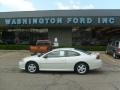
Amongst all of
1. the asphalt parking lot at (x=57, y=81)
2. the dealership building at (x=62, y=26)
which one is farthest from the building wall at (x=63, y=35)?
the asphalt parking lot at (x=57, y=81)

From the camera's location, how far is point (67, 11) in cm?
3741

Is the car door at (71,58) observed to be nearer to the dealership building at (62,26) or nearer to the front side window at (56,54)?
the front side window at (56,54)

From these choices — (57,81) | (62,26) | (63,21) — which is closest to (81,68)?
(57,81)

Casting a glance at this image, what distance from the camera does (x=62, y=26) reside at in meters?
37.0

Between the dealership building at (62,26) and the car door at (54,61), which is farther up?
the dealership building at (62,26)

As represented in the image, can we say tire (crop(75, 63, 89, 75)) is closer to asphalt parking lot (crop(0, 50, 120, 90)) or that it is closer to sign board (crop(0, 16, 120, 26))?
asphalt parking lot (crop(0, 50, 120, 90))

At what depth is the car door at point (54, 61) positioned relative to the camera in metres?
16.0

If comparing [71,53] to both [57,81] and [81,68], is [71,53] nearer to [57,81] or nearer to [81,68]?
[81,68]

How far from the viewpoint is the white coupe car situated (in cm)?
1599

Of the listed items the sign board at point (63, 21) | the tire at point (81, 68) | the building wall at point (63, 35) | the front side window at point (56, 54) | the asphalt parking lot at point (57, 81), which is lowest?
the asphalt parking lot at point (57, 81)

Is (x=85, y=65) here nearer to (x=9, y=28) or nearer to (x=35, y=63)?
(x=35, y=63)

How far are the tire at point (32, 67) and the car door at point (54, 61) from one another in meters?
0.34

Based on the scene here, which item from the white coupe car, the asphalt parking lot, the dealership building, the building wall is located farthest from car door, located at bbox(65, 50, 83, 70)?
the building wall

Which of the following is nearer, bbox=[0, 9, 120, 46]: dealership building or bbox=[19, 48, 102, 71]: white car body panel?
bbox=[19, 48, 102, 71]: white car body panel
